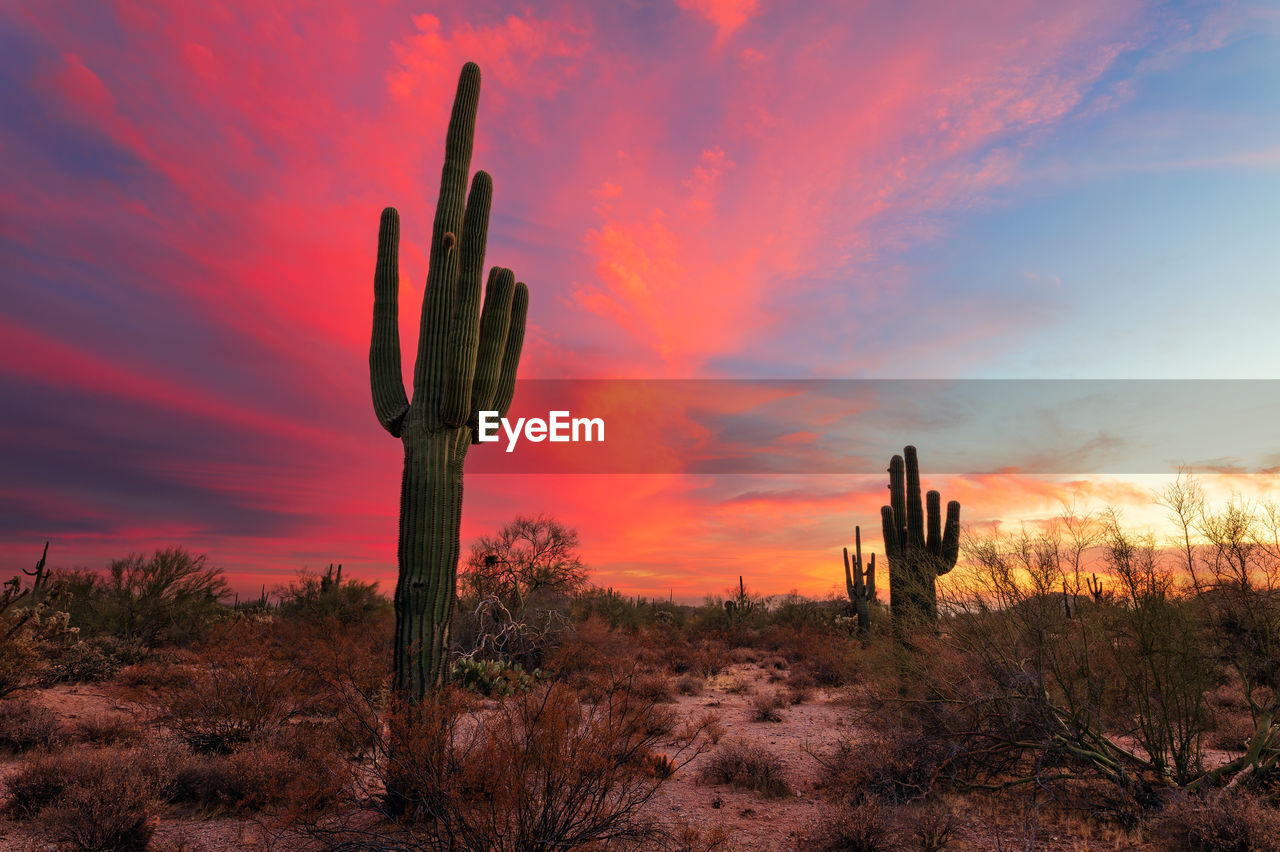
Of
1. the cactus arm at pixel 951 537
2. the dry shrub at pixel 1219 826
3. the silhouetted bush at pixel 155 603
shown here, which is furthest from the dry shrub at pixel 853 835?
the silhouetted bush at pixel 155 603

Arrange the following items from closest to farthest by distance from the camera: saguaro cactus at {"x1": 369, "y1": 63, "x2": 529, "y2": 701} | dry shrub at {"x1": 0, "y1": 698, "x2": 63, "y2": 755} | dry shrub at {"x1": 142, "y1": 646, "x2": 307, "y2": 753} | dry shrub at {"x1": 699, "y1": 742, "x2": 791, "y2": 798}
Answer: saguaro cactus at {"x1": 369, "y1": 63, "x2": 529, "y2": 701} → dry shrub at {"x1": 699, "y1": 742, "x2": 791, "y2": 798} → dry shrub at {"x1": 142, "y1": 646, "x2": 307, "y2": 753} → dry shrub at {"x1": 0, "y1": 698, "x2": 63, "y2": 755}

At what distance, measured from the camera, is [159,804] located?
6.46 metres

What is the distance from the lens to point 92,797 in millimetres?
5965

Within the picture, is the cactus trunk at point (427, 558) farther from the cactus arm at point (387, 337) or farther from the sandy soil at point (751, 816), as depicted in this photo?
the sandy soil at point (751, 816)

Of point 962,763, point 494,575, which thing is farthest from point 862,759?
point 494,575

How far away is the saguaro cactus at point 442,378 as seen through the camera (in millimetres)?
7855

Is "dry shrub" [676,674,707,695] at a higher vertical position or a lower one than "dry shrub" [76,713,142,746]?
lower

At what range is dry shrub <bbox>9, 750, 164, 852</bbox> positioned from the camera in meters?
5.84

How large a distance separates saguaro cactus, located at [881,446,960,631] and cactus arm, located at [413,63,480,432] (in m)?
9.40

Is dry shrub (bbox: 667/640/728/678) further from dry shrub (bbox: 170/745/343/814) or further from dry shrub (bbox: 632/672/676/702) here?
dry shrub (bbox: 170/745/343/814)

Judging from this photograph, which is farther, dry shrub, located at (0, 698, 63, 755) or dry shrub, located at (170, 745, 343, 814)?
dry shrub, located at (0, 698, 63, 755)

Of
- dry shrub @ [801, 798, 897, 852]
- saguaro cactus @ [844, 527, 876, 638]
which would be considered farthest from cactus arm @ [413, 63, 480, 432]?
saguaro cactus @ [844, 527, 876, 638]

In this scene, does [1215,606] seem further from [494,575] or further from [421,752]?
[494,575]

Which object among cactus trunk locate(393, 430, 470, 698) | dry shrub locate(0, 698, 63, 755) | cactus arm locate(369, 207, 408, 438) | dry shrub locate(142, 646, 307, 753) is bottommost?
dry shrub locate(0, 698, 63, 755)
